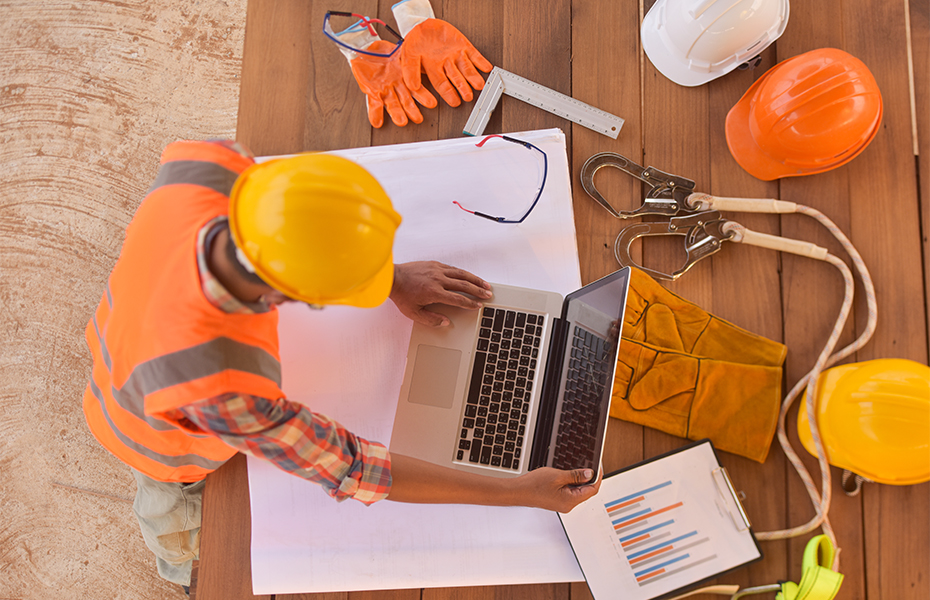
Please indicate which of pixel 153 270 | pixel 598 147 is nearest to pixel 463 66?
pixel 598 147

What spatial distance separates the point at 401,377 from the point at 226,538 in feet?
1.43

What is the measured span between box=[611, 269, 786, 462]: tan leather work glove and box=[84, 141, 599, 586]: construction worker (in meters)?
0.23

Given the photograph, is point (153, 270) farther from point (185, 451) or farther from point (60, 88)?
point (60, 88)

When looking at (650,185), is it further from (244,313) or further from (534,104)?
(244,313)

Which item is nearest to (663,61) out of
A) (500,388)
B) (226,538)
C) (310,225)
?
(500,388)

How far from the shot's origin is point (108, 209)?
1.38 m

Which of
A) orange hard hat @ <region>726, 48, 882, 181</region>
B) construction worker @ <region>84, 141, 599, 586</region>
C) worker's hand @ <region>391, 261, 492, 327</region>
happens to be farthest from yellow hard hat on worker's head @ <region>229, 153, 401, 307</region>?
orange hard hat @ <region>726, 48, 882, 181</region>

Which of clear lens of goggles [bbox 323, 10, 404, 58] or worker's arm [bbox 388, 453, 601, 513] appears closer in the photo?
worker's arm [bbox 388, 453, 601, 513]

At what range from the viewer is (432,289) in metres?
0.91

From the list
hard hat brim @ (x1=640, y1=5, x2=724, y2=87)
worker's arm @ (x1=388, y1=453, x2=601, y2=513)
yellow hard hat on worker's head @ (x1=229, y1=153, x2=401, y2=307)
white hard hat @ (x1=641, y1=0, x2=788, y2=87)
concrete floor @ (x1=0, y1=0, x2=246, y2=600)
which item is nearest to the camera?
yellow hard hat on worker's head @ (x1=229, y1=153, x2=401, y2=307)

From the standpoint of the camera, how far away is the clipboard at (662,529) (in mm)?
864

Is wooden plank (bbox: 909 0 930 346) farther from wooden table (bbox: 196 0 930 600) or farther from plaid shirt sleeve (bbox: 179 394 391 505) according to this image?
plaid shirt sleeve (bbox: 179 394 391 505)

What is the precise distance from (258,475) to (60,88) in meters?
1.29

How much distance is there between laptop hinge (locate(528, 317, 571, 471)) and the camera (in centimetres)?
89
